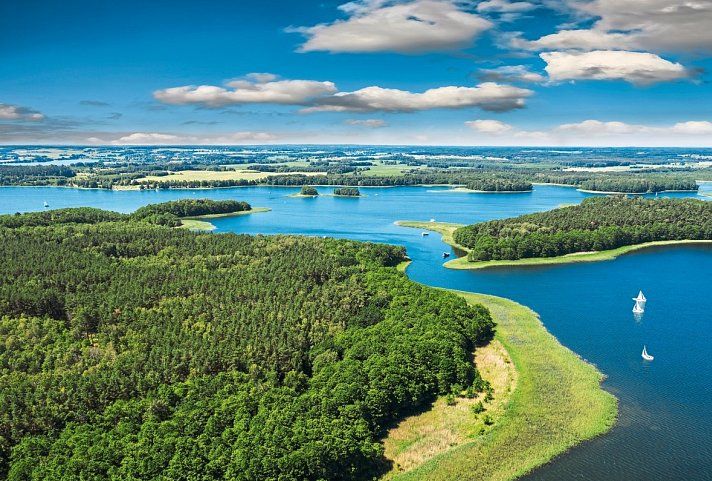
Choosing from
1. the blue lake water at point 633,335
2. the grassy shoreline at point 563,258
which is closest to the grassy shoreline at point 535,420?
the blue lake water at point 633,335

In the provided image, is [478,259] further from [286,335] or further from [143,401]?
[143,401]

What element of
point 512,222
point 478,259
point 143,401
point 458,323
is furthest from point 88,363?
point 512,222

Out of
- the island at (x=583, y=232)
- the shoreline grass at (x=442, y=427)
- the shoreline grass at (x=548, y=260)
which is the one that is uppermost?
the island at (x=583, y=232)

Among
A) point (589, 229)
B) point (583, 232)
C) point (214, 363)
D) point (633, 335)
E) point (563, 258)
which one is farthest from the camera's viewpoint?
point (589, 229)

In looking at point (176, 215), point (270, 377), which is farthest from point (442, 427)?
point (176, 215)

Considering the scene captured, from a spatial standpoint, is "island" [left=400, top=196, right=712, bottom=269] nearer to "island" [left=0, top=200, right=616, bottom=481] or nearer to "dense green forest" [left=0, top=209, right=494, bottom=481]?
"island" [left=0, top=200, right=616, bottom=481]

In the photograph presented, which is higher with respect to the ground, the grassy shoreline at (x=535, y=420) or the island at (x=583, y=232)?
the island at (x=583, y=232)

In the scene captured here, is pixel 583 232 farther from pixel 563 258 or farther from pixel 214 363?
pixel 214 363

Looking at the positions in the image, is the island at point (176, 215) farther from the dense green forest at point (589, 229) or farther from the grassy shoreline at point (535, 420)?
the grassy shoreline at point (535, 420)
